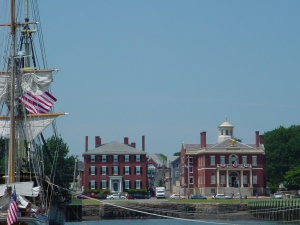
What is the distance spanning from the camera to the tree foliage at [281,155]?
155m

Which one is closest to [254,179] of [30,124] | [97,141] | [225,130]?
[225,130]

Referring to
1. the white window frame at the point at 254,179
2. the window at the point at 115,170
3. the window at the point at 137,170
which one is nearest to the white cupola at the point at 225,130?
the white window frame at the point at 254,179

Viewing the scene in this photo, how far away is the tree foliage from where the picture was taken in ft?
509

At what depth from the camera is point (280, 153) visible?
156m

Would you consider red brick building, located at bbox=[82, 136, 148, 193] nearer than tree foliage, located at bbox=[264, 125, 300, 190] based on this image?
Yes

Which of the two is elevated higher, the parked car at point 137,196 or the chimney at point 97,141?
the chimney at point 97,141

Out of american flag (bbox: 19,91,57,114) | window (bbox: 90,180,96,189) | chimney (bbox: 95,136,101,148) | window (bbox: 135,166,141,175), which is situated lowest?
window (bbox: 90,180,96,189)

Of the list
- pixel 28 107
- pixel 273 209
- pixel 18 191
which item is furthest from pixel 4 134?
pixel 273 209

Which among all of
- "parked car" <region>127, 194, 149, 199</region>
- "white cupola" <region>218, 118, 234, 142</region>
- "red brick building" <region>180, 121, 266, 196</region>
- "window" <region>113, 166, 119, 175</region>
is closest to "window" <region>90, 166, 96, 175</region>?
"window" <region>113, 166, 119, 175</region>

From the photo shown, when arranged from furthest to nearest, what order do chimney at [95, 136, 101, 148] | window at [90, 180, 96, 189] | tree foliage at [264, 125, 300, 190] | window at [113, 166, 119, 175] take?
1. tree foliage at [264, 125, 300, 190]
2. chimney at [95, 136, 101, 148]
3. window at [113, 166, 119, 175]
4. window at [90, 180, 96, 189]

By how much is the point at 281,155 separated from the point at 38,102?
99.0 m

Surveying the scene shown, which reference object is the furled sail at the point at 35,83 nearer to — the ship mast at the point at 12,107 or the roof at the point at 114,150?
the ship mast at the point at 12,107

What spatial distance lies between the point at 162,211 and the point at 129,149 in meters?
45.9

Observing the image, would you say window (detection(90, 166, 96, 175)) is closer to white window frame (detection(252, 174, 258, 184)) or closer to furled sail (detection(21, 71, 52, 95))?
white window frame (detection(252, 174, 258, 184))
